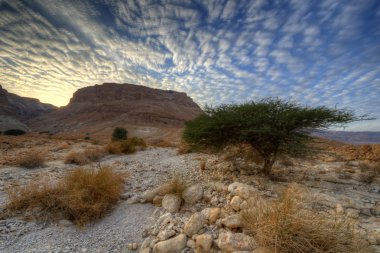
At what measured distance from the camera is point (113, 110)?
217 ft

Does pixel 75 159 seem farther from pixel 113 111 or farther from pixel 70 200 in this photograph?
pixel 113 111

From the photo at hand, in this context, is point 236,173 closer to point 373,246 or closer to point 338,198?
point 338,198

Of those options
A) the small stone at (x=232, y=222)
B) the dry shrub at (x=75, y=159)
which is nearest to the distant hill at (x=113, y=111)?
the dry shrub at (x=75, y=159)

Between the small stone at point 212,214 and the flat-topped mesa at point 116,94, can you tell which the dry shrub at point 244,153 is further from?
the flat-topped mesa at point 116,94

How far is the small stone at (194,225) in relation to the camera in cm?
286

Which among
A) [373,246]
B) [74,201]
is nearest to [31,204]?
[74,201]

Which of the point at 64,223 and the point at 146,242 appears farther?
the point at 64,223

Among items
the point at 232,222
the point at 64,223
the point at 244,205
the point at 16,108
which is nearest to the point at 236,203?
the point at 244,205

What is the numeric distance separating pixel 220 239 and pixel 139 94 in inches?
3501

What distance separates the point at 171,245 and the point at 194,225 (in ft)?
1.55

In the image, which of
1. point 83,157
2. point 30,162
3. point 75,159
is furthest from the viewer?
point 83,157

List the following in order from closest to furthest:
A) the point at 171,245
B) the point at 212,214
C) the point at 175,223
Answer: the point at 171,245
the point at 175,223
the point at 212,214

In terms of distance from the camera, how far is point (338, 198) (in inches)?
176

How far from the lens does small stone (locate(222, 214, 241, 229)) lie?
9.35 feet
